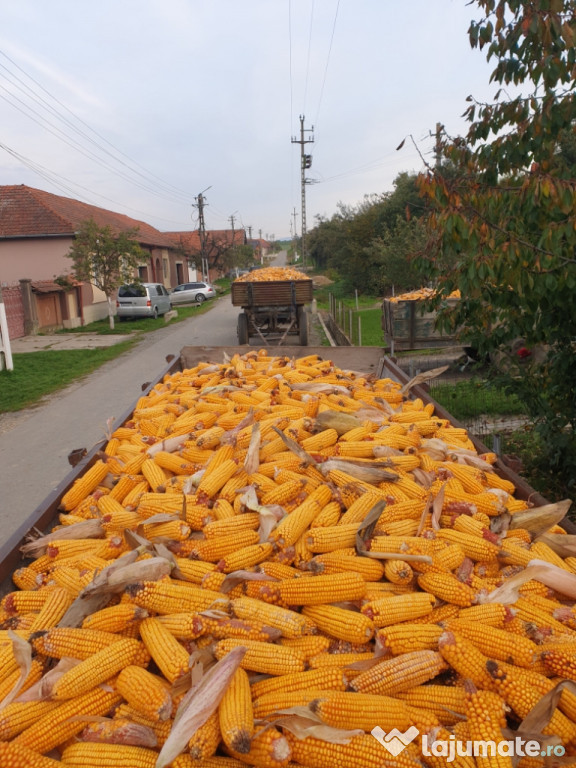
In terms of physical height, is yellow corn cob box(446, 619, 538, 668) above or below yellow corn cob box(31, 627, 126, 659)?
below

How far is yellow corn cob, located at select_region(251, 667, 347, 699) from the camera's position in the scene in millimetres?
1821

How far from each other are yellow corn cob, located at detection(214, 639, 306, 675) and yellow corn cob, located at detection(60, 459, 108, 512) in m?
1.86

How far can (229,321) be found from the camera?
23.7m

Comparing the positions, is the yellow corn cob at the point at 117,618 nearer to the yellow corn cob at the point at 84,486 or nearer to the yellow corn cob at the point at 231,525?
the yellow corn cob at the point at 231,525

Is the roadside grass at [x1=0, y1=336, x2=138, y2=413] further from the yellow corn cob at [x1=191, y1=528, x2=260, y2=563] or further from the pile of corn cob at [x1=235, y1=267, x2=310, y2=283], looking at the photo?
the yellow corn cob at [x1=191, y1=528, x2=260, y2=563]

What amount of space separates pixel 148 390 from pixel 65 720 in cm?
424

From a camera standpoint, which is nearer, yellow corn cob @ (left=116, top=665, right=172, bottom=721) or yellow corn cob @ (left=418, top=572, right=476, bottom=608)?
yellow corn cob @ (left=116, top=665, right=172, bottom=721)

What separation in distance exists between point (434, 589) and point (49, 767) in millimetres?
1521

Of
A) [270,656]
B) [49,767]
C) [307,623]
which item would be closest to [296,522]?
[307,623]

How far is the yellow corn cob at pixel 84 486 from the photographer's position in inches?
134

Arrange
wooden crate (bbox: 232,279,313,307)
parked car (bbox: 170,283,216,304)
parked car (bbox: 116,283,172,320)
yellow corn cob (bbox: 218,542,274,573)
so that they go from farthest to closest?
parked car (bbox: 170,283,216,304), parked car (bbox: 116,283,172,320), wooden crate (bbox: 232,279,313,307), yellow corn cob (bbox: 218,542,274,573)

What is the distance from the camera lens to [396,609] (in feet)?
6.91

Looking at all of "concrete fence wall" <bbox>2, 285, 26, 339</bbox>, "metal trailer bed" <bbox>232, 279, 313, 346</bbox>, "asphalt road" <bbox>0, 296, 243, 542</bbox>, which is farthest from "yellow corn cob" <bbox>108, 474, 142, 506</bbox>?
"concrete fence wall" <bbox>2, 285, 26, 339</bbox>

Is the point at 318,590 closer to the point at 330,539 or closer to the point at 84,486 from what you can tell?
the point at 330,539
